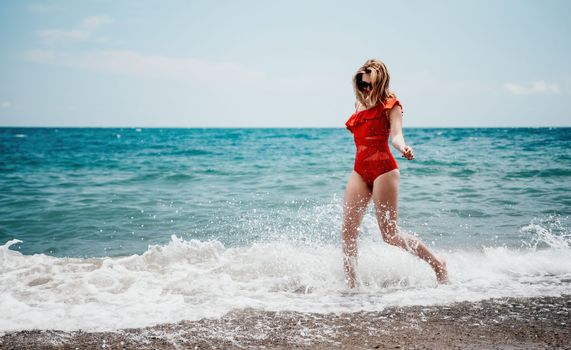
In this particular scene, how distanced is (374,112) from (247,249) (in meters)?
2.85

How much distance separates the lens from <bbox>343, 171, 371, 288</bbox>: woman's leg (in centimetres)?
399

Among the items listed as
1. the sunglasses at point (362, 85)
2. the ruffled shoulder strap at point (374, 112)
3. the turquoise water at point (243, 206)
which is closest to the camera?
the ruffled shoulder strap at point (374, 112)

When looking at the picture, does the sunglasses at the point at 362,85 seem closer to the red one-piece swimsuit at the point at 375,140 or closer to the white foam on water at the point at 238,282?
the red one-piece swimsuit at the point at 375,140

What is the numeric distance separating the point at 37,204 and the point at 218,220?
13.9ft

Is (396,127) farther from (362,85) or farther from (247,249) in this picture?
(247,249)

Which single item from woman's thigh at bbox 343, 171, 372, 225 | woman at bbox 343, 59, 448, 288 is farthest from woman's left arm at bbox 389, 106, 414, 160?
woman's thigh at bbox 343, 171, 372, 225

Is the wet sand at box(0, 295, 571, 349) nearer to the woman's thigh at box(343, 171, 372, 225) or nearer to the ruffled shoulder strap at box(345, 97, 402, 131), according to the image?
the woman's thigh at box(343, 171, 372, 225)

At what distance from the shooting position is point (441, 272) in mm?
4086

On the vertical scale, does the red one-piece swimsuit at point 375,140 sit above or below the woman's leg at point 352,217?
above

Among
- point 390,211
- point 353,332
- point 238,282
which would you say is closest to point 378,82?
point 390,211

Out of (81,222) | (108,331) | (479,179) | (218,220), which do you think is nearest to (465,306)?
(108,331)

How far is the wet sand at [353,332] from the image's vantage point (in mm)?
2791

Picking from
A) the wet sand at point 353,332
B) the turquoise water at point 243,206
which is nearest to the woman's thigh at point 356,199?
the wet sand at point 353,332

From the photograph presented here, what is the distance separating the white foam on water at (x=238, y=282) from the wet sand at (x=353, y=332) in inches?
6.7
